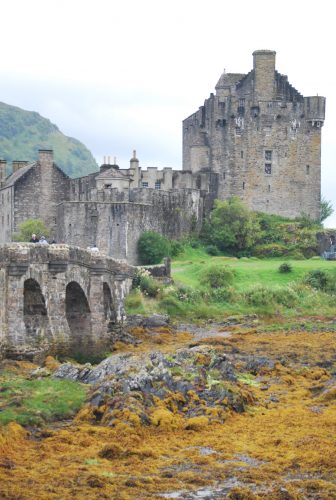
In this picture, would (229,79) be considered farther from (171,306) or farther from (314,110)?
(171,306)

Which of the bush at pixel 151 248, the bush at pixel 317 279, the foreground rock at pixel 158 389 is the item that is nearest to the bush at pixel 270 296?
the bush at pixel 317 279

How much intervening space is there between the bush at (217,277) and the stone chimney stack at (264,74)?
24.2 m

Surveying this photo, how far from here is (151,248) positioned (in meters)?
67.1

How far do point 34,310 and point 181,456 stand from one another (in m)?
13.8

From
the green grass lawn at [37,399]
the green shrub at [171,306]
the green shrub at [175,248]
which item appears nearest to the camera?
the green grass lawn at [37,399]

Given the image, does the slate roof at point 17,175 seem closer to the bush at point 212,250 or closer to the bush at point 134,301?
the bush at point 212,250

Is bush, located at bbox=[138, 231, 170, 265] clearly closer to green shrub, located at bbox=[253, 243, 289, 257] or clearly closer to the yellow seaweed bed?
green shrub, located at bbox=[253, 243, 289, 257]

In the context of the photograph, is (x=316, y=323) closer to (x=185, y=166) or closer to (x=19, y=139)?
(x=185, y=166)

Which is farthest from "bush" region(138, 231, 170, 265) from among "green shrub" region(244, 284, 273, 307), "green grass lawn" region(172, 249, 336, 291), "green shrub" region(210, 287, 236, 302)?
"green shrub" region(244, 284, 273, 307)

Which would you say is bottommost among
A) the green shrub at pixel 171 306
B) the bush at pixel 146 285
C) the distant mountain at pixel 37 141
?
the green shrub at pixel 171 306

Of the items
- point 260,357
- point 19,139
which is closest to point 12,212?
point 260,357

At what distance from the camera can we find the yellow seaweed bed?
21.4 metres

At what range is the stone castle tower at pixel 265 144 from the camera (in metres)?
80.9

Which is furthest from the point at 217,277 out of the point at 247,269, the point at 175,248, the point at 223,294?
the point at 175,248
